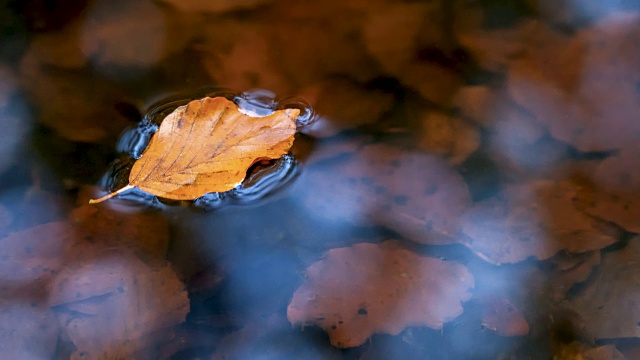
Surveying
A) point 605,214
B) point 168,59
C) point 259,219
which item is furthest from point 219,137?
point 605,214

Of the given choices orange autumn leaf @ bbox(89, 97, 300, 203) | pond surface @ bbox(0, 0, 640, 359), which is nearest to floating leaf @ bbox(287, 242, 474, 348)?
pond surface @ bbox(0, 0, 640, 359)

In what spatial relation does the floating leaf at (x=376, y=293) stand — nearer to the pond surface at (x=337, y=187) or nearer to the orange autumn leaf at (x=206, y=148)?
the pond surface at (x=337, y=187)

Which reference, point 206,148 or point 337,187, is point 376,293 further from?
point 206,148

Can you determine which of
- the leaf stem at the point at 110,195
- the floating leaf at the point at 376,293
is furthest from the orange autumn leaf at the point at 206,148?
the floating leaf at the point at 376,293

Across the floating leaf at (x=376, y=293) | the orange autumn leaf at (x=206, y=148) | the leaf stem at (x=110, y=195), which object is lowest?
the floating leaf at (x=376, y=293)

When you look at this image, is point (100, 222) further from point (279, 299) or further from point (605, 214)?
point (605, 214)

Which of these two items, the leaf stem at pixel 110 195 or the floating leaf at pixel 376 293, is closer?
the floating leaf at pixel 376 293

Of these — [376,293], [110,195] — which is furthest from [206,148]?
[376,293]
